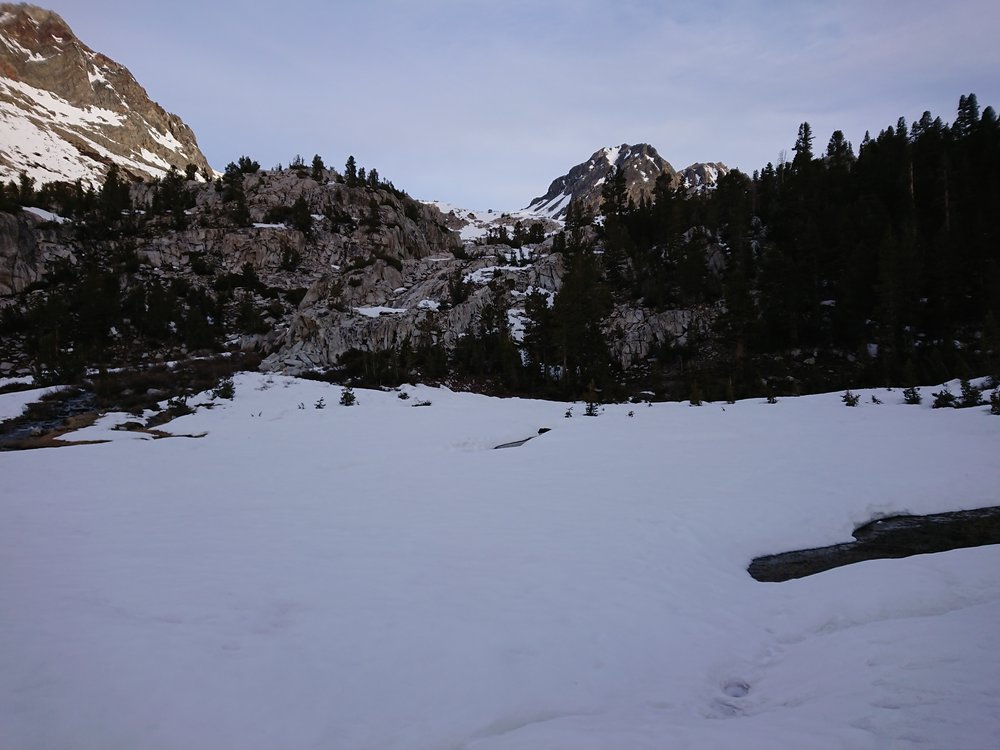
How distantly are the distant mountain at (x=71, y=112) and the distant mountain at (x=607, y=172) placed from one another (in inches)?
3091

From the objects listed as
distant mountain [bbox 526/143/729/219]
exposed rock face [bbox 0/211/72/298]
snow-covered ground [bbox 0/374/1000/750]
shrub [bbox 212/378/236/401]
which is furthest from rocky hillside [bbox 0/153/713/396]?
distant mountain [bbox 526/143/729/219]

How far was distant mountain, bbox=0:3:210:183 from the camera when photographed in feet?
223

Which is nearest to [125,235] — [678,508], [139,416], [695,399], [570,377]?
[139,416]

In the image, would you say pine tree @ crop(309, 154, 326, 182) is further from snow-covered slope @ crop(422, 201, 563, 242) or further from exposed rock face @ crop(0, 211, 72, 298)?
snow-covered slope @ crop(422, 201, 563, 242)

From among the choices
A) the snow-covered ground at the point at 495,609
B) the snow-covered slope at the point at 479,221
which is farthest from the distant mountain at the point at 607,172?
the snow-covered ground at the point at 495,609

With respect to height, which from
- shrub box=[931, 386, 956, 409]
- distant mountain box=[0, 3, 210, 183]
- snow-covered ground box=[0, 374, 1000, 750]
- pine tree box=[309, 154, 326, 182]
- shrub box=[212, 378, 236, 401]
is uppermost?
distant mountain box=[0, 3, 210, 183]

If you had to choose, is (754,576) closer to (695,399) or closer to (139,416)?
(695,399)

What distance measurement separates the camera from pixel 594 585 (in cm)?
448

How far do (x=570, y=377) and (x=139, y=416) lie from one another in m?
17.4

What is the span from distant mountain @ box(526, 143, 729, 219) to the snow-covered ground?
95.6 m

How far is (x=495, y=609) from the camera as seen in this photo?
13.2ft

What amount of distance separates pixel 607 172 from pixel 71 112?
357 ft

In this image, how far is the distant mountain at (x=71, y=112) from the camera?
67.9m

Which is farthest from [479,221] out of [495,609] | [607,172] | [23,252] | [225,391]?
[495,609]
